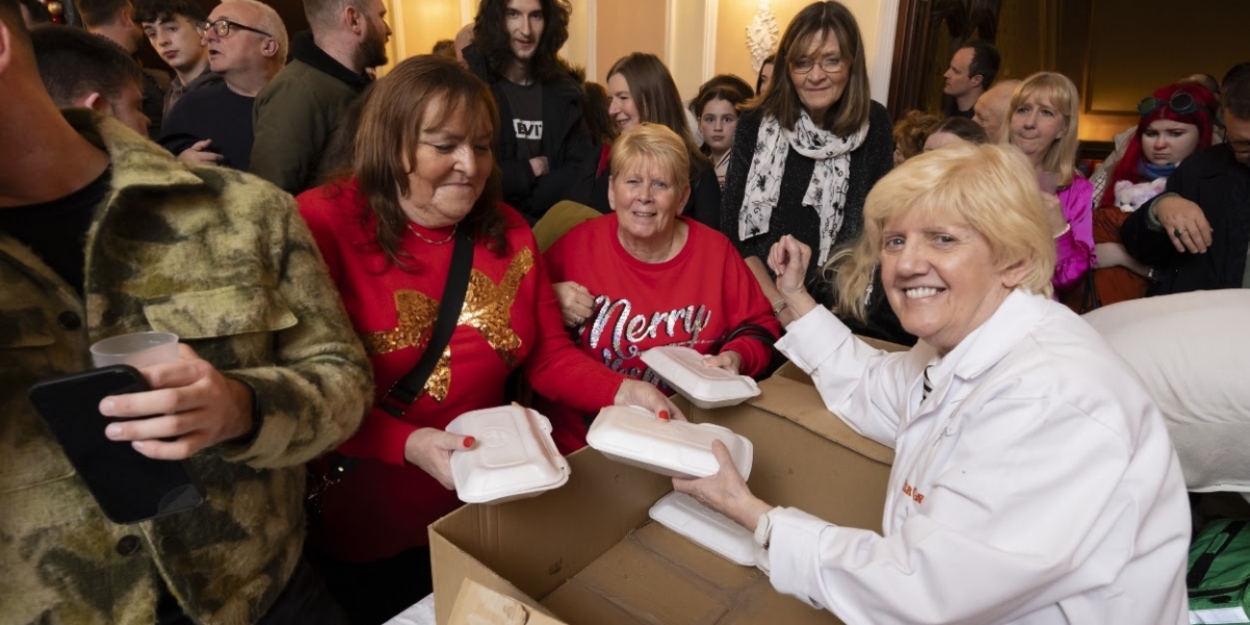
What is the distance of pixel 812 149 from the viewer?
261 centimetres

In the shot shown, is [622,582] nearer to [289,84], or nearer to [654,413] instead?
[654,413]

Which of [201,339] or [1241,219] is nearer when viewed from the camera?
[201,339]

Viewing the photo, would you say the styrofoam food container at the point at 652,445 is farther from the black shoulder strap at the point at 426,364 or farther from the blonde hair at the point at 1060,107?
the blonde hair at the point at 1060,107

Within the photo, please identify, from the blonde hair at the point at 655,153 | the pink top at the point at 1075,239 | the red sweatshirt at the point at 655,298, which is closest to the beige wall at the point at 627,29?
the pink top at the point at 1075,239

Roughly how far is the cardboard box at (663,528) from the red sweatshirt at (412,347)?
0.31m

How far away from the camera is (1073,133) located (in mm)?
2867

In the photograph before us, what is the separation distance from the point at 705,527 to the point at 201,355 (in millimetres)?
1073

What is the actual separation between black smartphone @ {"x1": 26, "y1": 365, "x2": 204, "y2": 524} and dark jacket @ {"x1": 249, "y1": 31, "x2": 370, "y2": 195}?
5.34 feet

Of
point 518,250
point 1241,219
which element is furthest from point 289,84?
point 1241,219

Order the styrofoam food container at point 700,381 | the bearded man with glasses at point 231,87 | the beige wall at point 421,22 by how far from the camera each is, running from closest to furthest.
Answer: the styrofoam food container at point 700,381 < the bearded man with glasses at point 231,87 < the beige wall at point 421,22

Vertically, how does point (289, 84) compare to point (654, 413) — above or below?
above

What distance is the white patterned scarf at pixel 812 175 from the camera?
8.55 ft

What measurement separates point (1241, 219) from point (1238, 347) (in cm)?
125

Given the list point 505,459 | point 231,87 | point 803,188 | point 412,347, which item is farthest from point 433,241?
point 231,87
